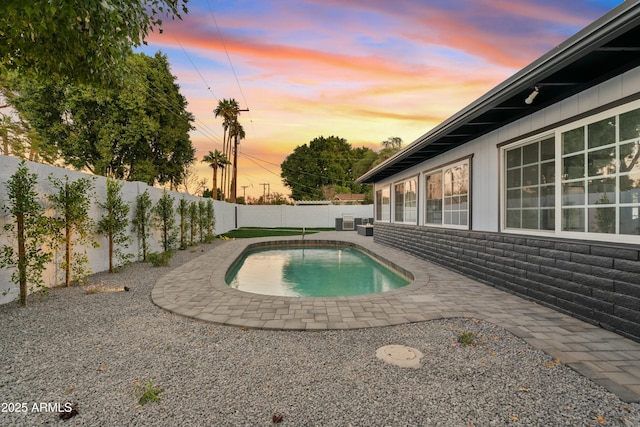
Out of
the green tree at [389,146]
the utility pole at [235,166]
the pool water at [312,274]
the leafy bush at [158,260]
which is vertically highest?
the green tree at [389,146]

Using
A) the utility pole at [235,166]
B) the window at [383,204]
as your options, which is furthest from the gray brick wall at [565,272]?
the utility pole at [235,166]

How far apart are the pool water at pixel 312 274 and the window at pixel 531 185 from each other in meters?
2.81

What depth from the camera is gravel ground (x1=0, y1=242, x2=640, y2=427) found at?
197 centimetres

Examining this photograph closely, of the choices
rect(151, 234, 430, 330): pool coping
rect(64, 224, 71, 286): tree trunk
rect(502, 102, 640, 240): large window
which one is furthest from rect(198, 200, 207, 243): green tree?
rect(502, 102, 640, 240): large window

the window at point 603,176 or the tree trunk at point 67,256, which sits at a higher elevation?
the window at point 603,176

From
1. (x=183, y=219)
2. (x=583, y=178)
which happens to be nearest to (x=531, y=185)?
(x=583, y=178)

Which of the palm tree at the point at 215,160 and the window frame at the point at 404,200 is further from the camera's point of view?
the palm tree at the point at 215,160

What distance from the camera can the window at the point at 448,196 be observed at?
686cm

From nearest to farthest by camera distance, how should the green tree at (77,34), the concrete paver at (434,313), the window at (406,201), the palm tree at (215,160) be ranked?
the concrete paver at (434,313) < the green tree at (77,34) < the window at (406,201) < the palm tree at (215,160)

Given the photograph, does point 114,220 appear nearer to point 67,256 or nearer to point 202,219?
point 67,256

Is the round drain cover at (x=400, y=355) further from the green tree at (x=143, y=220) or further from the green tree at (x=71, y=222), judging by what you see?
the green tree at (x=143, y=220)

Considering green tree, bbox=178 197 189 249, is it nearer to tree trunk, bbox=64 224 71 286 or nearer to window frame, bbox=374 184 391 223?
tree trunk, bbox=64 224 71 286

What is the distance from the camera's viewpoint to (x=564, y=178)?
13.7 feet

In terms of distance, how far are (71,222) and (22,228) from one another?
1192mm
